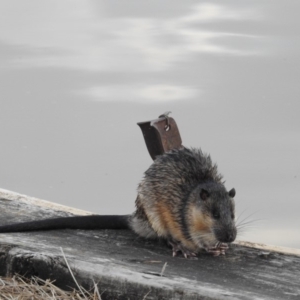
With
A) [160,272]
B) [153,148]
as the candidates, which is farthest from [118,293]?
[153,148]

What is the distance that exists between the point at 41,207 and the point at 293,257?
1560 millimetres

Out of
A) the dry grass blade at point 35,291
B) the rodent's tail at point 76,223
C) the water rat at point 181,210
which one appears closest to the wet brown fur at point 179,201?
the water rat at point 181,210

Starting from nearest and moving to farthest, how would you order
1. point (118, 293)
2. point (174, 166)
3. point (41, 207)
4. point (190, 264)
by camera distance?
point (118, 293)
point (190, 264)
point (174, 166)
point (41, 207)

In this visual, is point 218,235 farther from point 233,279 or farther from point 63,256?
point 63,256

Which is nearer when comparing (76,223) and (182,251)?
(182,251)

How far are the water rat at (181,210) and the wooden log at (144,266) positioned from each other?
6cm

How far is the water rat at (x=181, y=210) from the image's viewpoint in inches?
196

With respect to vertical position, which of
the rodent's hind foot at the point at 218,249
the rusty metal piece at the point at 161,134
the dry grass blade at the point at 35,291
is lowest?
the dry grass blade at the point at 35,291

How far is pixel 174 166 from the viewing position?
5.12 m

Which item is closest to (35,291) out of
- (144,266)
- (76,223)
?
(144,266)

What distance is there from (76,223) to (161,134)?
0.67 metres

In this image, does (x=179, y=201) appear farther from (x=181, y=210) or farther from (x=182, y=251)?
(x=182, y=251)

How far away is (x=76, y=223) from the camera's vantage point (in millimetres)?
5195

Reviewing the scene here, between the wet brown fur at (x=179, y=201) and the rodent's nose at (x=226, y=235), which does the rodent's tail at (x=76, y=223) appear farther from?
the rodent's nose at (x=226, y=235)
